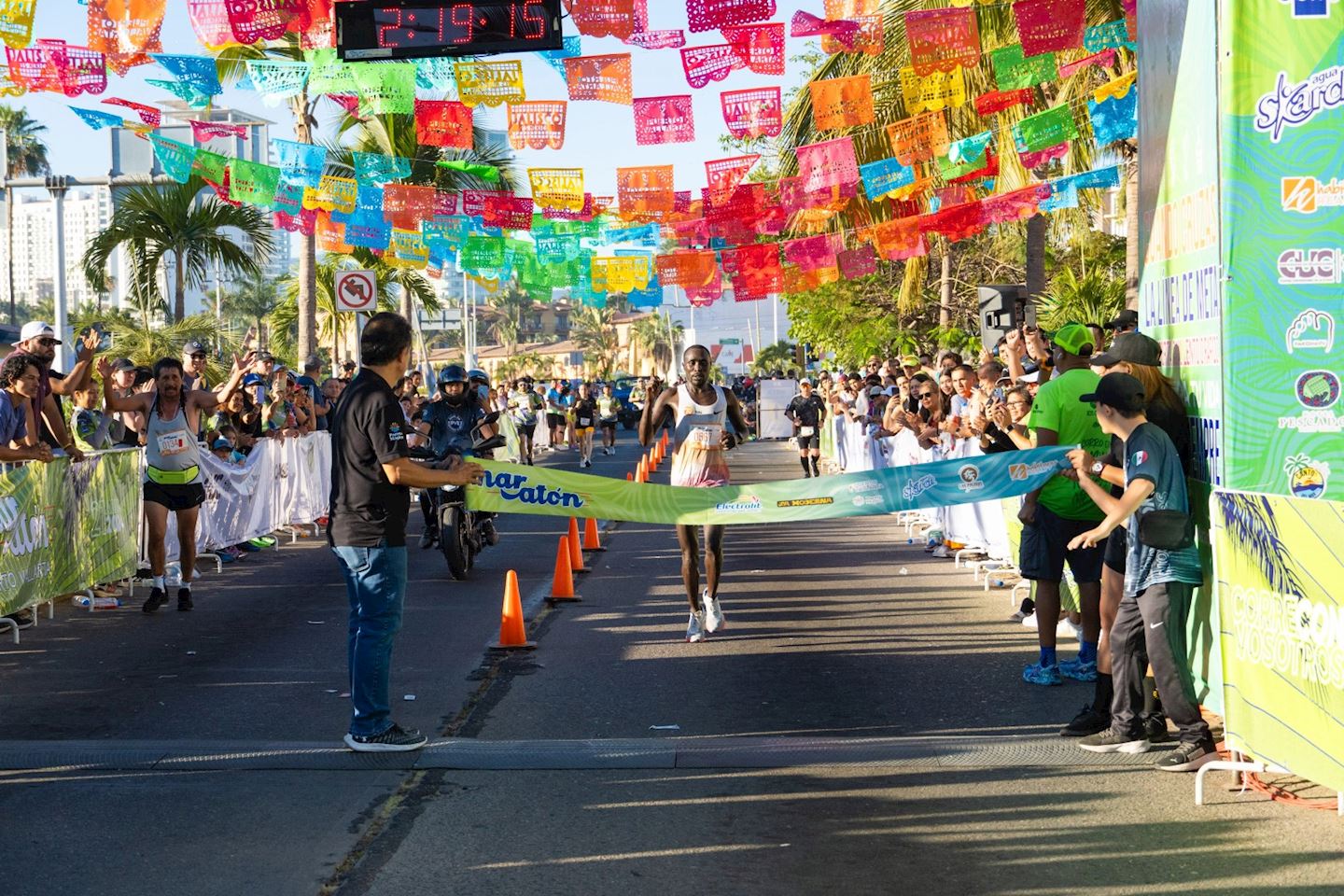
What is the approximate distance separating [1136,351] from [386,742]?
13.3 feet

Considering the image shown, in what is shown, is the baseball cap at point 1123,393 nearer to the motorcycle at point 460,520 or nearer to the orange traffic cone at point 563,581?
the orange traffic cone at point 563,581

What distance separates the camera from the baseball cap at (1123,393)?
6801 millimetres

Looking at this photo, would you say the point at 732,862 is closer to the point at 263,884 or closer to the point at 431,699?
the point at 263,884

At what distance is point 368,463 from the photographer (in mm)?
7293

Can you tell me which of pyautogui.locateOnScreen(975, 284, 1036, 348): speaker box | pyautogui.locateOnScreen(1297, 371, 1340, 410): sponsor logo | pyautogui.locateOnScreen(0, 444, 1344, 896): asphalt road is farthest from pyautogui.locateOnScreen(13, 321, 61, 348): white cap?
pyautogui.locateOnScreen(975, 284, 1036, 348): speaker box

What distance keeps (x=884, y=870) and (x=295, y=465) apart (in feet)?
49.5

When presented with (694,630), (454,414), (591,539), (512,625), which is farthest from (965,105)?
(512,625)

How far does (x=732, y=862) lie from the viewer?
18.4ft

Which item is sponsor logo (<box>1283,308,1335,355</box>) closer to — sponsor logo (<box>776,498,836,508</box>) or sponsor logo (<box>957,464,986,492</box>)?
sponsor logo (<box>957,464,986,492</box>)

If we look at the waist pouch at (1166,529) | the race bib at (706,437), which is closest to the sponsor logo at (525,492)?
the race bib at (706,437)

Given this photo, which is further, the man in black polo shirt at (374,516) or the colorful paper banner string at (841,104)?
the colorful paper banner string at (841,104)

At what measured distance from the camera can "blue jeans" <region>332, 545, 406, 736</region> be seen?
7.29 m

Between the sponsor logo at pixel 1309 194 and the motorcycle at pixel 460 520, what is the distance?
8833mm

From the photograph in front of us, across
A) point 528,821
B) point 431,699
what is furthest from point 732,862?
point 431,699
